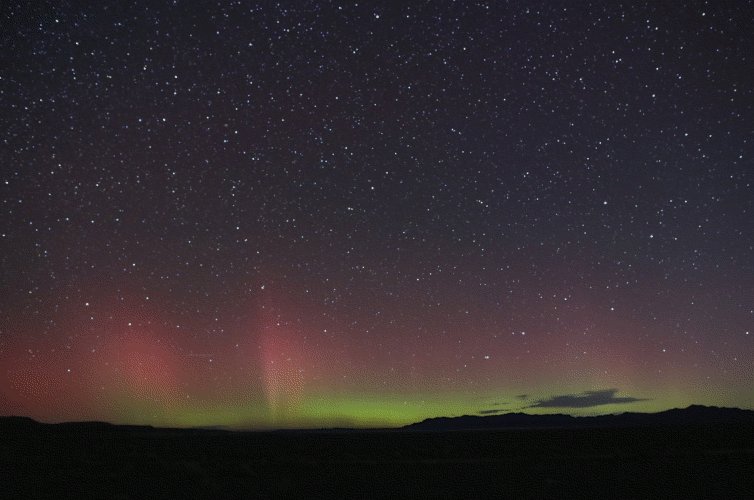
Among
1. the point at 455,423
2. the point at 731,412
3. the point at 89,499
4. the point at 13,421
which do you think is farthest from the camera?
the point at 455,423

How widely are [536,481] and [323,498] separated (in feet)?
14.6

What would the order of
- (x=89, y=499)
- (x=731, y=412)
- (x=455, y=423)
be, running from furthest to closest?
(x=455, y=423) → (x=731, y=412) → (x=89, y=499)

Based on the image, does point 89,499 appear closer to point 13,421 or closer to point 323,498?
point 323,498

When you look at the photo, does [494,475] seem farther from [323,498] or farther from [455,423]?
[455,423]

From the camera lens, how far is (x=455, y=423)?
646 ft

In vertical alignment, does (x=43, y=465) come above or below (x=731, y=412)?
above

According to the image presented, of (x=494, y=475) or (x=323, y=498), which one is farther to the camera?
(x=494, y=475)

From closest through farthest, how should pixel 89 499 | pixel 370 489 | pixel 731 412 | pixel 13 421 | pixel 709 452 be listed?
pixel 89 499 → pixel 370 489 → pixel 709 452 → pixel 13 421 → pixel 731 412

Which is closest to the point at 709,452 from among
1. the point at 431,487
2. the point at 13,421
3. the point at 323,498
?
Result: the point at 431,487

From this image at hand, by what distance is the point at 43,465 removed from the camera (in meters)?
15.3

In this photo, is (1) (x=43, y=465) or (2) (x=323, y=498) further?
(1) (x=43, y=465)

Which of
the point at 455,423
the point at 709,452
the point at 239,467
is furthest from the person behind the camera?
the point at 455,423

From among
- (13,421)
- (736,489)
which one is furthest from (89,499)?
(13,421)

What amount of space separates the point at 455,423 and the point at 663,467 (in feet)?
629
